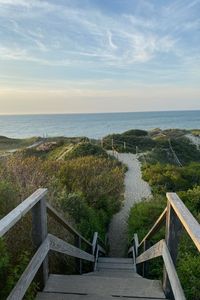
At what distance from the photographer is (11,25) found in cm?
1220

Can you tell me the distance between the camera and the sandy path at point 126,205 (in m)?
10.2

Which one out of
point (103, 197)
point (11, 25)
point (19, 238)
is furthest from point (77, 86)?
point (19, 238)

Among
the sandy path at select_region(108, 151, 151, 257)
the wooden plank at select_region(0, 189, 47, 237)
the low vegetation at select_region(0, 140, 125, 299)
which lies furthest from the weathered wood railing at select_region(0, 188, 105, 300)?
the sandy path at select_region(108, 151, 151, 257)

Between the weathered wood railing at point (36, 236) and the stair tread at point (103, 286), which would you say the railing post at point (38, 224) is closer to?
the weathered wood railing at point (36, 236)

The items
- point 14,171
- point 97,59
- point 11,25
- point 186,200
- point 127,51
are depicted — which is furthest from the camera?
point 97,59

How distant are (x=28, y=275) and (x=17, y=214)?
566mm

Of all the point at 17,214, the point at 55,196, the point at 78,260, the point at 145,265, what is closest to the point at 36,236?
the point at 17,214

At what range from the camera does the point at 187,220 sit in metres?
2.80

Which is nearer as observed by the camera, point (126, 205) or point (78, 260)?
point (78, 260)

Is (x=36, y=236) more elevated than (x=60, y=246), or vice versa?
(x=36, y=236)

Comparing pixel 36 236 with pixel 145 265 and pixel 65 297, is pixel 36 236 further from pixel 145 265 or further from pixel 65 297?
pixel 145 265

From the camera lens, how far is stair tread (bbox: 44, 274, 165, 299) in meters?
3.85

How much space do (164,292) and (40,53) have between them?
51.1ft

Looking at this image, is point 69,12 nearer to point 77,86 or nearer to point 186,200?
point 186,200
